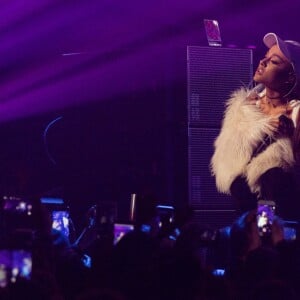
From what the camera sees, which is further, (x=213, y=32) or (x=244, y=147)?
(x=213, y=32)

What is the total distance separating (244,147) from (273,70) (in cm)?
92

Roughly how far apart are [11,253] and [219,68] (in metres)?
4.20

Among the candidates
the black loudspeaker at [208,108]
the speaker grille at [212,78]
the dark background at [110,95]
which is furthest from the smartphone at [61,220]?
the speaker grille at [212,78]

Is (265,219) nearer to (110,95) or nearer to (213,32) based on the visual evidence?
(213,32)

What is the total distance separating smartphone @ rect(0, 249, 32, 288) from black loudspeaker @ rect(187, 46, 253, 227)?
3693 mm

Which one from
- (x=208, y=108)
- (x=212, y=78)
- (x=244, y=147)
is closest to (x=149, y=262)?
(x=244, y=147)

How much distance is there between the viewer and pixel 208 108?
7.42m

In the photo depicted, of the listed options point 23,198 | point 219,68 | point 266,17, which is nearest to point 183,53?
point 219,68

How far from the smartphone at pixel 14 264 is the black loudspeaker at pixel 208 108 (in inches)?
145

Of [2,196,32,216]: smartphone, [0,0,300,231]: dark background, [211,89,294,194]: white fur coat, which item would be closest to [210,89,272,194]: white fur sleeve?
[211,89,294,194]: white fur coat

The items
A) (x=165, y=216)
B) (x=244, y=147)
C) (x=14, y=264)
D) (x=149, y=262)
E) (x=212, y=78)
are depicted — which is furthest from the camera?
(x=212, y=78)

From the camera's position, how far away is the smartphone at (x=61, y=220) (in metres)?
6.39

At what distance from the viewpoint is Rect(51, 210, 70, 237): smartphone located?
6.39m

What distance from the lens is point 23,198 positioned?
4.75 meters
